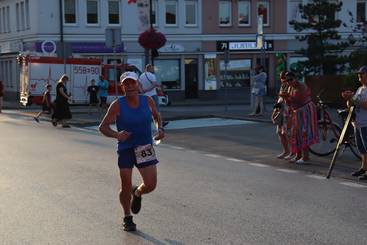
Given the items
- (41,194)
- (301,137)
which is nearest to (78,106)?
(301,137)

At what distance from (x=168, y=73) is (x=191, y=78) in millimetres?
1590

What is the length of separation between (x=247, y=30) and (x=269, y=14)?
193 centimetres

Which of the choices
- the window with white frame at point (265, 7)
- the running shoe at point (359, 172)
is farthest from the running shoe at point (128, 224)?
the window with white frame at point (265, 7)

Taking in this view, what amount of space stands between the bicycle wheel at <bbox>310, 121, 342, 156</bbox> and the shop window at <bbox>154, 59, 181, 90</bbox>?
3033 centimetres

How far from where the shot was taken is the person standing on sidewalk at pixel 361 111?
1030cm

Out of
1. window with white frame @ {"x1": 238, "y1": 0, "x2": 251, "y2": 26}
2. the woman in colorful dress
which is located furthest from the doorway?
the woman in colorful dress

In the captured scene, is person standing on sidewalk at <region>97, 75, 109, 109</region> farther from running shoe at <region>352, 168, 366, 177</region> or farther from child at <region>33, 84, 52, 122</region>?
running shoe at <region>352, 168, 366, 177</region>

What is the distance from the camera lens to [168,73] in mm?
43625

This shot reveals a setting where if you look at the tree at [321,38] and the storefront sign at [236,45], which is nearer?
the tree at [321,38]

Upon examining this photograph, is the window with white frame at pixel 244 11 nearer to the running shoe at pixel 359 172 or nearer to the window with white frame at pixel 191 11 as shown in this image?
the window with white frame at pixel 191 11

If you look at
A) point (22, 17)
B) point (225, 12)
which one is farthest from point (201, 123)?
point (22, 17)

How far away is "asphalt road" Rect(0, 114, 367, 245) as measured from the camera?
6.86 m

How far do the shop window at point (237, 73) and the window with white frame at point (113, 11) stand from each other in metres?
7.45

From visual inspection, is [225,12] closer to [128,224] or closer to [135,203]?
[135,203]
